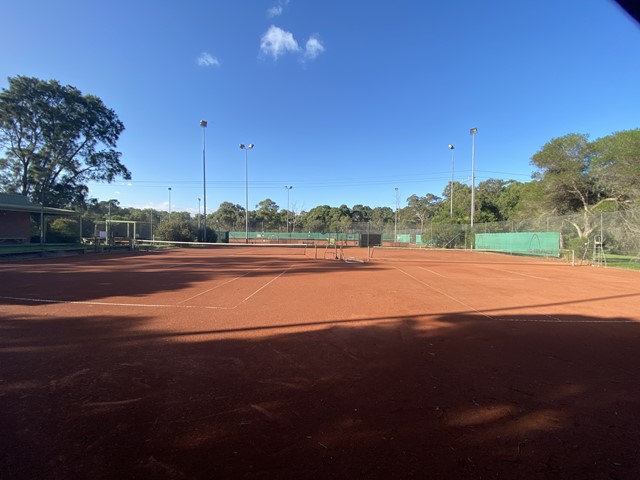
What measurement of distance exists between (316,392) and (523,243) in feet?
114

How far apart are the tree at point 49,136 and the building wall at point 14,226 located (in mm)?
6694

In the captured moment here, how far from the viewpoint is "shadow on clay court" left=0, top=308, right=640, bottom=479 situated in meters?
2.65

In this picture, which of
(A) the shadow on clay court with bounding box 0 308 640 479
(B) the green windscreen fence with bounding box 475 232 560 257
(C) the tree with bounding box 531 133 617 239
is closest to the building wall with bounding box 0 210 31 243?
→ (A) the shadow on clay court with bounding box 0 308 640 479

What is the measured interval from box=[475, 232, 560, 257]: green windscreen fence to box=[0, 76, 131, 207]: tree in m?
48.3

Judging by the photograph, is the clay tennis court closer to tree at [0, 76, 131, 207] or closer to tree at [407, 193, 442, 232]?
tree at [0, 76, 131, 207]

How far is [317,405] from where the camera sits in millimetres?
3531

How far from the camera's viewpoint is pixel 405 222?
85.8 meters

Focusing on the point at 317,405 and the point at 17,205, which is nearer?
the point at 317,405

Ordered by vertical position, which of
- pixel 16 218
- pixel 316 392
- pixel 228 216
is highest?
pixel 228 216

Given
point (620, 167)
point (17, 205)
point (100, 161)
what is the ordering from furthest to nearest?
1. point (100, 161)
2. point (17, 205)
3. point (620, 167)

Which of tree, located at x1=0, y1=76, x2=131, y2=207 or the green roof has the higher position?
tree, located at x1=0, y1=76, x2=131, y2=207

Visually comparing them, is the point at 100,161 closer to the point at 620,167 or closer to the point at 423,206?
the point at 620,167

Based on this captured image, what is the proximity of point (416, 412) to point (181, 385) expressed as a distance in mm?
2689

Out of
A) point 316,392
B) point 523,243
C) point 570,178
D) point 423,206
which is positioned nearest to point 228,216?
point 423,206
